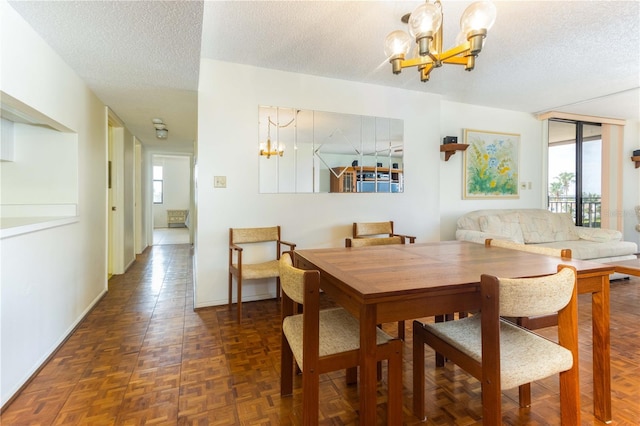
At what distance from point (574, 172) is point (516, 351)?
5.40 m

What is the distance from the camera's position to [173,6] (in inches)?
64.4

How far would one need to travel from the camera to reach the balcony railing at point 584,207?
5.18 metres

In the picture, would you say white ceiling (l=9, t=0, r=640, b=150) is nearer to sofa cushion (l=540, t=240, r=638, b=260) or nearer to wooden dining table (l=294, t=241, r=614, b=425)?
wooden dining table (l=294, t=241, r=614, b=425)

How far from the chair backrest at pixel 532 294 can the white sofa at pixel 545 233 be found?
105 inches

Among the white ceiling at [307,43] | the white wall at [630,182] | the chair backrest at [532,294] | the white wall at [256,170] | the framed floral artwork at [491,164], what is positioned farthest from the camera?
the white wall at [630,182]

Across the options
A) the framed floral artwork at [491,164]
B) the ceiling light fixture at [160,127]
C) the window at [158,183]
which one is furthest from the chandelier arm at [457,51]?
the window at [158,183]

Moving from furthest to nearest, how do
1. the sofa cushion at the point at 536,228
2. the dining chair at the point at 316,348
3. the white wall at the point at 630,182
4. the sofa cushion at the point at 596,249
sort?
1. the white wall at the point at 630,182
2. the sofa cushion at the point at 536,228
3. the sofa cushion at the point at 596,249
4. the dining chair at the point at 316,348

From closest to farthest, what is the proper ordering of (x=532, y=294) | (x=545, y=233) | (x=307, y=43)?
(x=532, y=294)
(x=307, y=43)
(x=545, y=233)

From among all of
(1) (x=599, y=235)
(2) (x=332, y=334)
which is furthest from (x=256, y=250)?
(1) (x=599, y=235)

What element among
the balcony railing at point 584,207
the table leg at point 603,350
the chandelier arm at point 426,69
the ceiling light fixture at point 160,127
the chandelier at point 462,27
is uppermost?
the ceiling light fixture at point 160,127

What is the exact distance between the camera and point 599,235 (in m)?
3.99

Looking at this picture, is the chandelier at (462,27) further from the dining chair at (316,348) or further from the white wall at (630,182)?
the white wall at (630,182)

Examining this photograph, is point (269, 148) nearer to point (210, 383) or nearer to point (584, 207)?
point (210, 383)

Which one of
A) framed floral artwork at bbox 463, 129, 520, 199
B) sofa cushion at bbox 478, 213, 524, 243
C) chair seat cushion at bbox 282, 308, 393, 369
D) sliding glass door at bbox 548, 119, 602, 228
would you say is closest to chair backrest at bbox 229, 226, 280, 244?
chair seat cushion at bbox 282, 308, 393, 369
